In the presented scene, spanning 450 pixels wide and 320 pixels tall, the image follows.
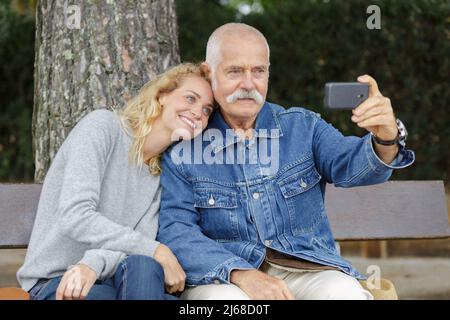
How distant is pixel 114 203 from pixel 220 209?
1.32 feet

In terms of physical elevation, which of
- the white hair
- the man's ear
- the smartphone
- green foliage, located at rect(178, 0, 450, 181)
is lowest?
the smartphone

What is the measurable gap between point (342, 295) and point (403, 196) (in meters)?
1.08

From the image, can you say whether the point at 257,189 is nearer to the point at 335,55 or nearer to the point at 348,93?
the point at 348,93

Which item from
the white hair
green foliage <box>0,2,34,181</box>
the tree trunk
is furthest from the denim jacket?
green foliage <box>0,2,34,181</box>

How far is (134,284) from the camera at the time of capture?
2812 mm

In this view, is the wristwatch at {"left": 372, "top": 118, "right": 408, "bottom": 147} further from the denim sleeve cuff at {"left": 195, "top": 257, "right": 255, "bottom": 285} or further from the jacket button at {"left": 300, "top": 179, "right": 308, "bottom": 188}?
the denim sleeve cuff at {"left": 195, "top": 257, "right": 255, "bottom": 285}

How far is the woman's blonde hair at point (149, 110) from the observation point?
3205mm

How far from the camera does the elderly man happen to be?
10.2 feet

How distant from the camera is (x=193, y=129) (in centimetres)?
323

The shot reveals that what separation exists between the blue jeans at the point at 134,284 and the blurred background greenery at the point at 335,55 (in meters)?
5.73

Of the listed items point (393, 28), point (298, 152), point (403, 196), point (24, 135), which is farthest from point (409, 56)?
point (298, 152)

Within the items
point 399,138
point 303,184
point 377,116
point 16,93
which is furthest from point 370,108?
point 16,93

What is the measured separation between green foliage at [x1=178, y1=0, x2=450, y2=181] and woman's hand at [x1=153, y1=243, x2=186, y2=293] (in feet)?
18.3

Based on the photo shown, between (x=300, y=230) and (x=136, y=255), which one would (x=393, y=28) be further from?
(x=136, y=255)
